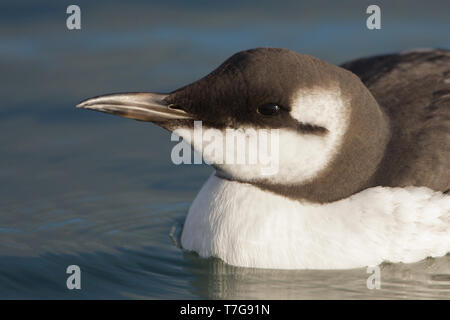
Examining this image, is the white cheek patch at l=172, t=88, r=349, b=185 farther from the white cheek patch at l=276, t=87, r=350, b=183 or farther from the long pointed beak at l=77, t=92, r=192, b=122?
the long pointed beak at l=77, t=92, r=192, b=122

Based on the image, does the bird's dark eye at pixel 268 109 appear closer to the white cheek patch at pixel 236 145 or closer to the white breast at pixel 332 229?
the white cheek patch at pixel 236 145

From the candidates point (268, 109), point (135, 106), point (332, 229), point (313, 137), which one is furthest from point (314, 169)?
point (135, 106)

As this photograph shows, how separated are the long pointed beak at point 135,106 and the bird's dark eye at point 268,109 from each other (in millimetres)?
621

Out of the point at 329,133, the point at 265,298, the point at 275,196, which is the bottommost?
the point at 265,298

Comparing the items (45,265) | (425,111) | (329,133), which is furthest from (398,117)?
(45,265)

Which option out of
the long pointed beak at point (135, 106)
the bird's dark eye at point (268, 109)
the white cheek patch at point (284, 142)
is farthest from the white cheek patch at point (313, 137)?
the long pointed beak at point (135, 106)

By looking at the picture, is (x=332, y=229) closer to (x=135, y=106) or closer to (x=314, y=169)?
(x=314, y=169)

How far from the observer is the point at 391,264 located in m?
8.09

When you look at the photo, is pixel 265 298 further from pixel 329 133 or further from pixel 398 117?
Result: pixel 398 117

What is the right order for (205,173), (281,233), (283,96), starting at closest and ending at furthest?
(283,96)
(281,233)
(205,173)

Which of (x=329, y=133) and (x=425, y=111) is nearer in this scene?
(x=329, y=133)

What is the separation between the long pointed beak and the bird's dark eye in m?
0.62

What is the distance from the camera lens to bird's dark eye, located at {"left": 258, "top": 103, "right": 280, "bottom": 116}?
24.4ft

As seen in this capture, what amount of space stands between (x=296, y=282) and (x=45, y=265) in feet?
6.64
